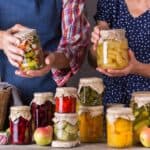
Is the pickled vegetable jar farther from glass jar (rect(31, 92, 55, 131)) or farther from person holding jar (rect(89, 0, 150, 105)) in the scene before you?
person holding jar (rect(89, 0, 150, 105))

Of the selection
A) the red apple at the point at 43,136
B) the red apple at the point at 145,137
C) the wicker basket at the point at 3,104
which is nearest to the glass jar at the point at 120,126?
the red apple at the point at 145,137

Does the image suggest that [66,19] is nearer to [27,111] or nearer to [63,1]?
[63,1]

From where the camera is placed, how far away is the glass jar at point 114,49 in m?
1.02

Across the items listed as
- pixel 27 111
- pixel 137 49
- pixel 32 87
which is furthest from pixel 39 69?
pixel 137 49

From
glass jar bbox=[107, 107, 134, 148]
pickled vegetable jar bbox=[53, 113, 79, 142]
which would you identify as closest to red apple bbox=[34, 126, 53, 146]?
pickled vegetable jar bbox=[53, 113, 79, 142]

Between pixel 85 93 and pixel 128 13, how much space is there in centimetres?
41

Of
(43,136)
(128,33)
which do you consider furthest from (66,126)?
(128,33)

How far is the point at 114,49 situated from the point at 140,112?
0.15 meters

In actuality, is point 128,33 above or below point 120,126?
above

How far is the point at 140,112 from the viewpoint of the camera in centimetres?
101

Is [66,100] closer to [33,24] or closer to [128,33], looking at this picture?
[33,24]

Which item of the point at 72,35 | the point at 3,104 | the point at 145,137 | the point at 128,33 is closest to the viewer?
the point at 145,137

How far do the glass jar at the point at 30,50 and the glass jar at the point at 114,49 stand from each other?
14 cm

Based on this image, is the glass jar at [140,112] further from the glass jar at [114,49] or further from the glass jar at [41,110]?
the glass jar at [41,110]
